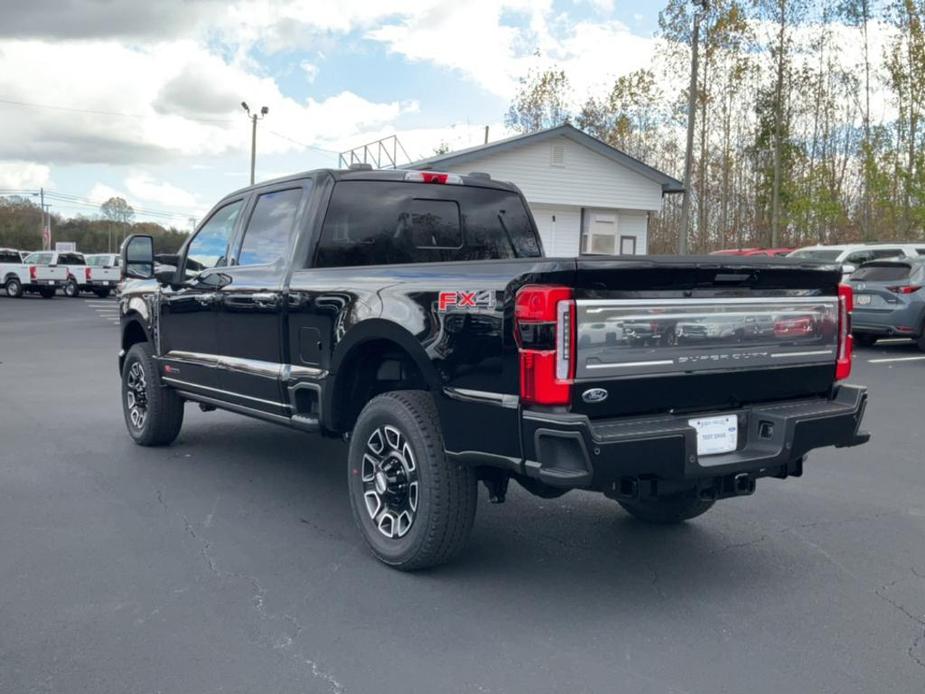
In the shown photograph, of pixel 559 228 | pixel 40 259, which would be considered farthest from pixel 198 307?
pixel 40 259

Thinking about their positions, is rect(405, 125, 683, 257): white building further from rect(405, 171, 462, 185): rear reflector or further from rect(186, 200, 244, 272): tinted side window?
rect(405, 171, 462, 185): rear reflector

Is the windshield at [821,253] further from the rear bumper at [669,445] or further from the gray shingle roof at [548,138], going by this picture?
the rear bumper at [669,445]

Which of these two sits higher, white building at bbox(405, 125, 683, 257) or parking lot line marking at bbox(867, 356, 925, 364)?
white building at bbox(405, 125, 683, 257)

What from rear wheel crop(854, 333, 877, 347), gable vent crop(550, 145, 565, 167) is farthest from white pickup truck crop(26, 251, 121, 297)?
rear wheel crop(854, 333, 877, 347)

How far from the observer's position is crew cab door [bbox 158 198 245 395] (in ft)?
20.7

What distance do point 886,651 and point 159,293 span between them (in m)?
5.45

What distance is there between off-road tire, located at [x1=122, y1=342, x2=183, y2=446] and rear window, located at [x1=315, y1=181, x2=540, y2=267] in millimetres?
2383

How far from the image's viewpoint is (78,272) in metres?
36.6

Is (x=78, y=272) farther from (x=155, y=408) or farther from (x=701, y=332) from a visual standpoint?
(x=701, y=332)

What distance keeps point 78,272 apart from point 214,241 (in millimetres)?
32862

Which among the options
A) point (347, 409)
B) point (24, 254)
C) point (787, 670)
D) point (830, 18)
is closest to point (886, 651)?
point (787, 670)

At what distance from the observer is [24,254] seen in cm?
4062

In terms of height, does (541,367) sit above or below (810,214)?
below

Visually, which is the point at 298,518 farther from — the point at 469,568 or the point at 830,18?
the point at 830,18
